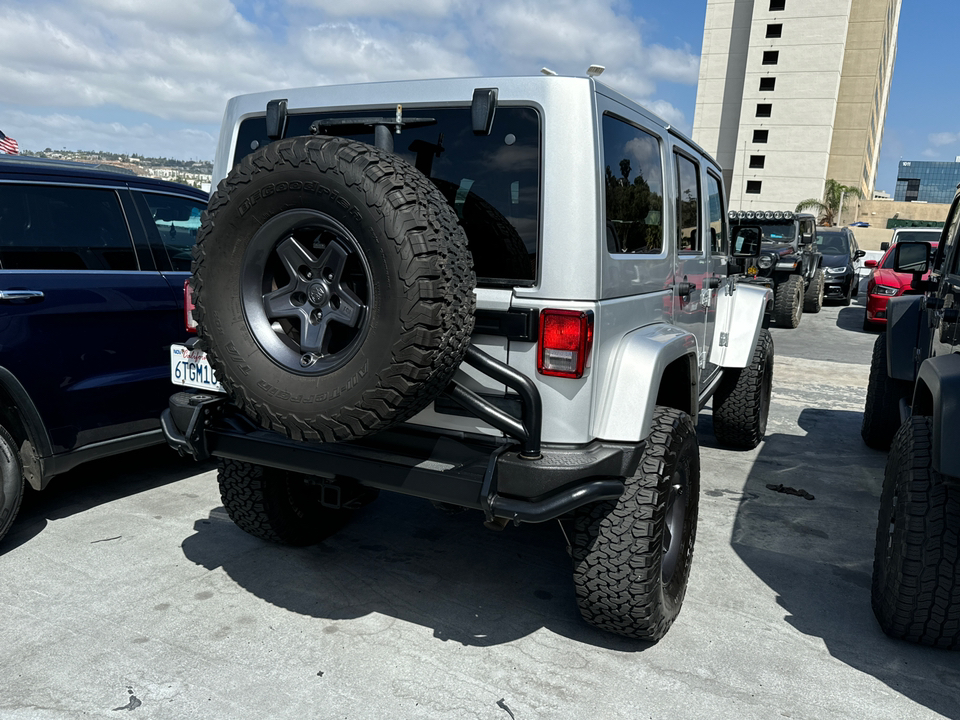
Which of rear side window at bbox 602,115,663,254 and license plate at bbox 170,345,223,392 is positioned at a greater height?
rear side window at bbox 602,115,663,254

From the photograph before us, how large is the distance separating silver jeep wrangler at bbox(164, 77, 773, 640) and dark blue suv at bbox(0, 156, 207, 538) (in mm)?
1039

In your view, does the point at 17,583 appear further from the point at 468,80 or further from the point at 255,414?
the point at 468,80

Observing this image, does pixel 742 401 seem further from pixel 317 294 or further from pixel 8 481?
pixel 8 481

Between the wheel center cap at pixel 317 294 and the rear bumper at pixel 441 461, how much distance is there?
563mm

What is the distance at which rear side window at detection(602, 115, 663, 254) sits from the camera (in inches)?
98.8

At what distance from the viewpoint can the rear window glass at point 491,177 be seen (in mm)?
2402

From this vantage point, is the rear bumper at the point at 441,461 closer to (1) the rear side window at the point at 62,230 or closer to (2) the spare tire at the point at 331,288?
(2) the spare tire at the point at 331,288

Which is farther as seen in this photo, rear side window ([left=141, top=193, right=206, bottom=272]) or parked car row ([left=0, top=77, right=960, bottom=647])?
rear side window ([left=141, top=193, right=206, bottom=272])

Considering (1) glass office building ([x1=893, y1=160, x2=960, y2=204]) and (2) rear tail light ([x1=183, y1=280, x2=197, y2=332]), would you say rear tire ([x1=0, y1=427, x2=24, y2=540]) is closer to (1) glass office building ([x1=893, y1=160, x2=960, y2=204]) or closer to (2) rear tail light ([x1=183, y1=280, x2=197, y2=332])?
(2) rear tail light ([x1=183, y1=280, x2=197, y2=332])

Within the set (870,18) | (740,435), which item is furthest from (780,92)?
(740,435)

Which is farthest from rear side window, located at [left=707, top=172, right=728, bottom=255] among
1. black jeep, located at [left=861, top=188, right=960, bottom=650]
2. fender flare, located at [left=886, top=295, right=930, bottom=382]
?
black jeep, located at [left=861, top=188, right=960, bottom=650]

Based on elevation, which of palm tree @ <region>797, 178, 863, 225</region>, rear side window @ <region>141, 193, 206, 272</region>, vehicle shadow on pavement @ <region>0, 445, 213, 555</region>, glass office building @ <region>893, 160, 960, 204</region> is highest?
glass office building @ <region>893, 160, 960, 204</region>

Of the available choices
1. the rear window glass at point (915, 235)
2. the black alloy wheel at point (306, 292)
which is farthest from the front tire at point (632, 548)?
the rear window glass at point (915, 235)

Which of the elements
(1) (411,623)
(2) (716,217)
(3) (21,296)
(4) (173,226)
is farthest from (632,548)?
(4) (173,226)
